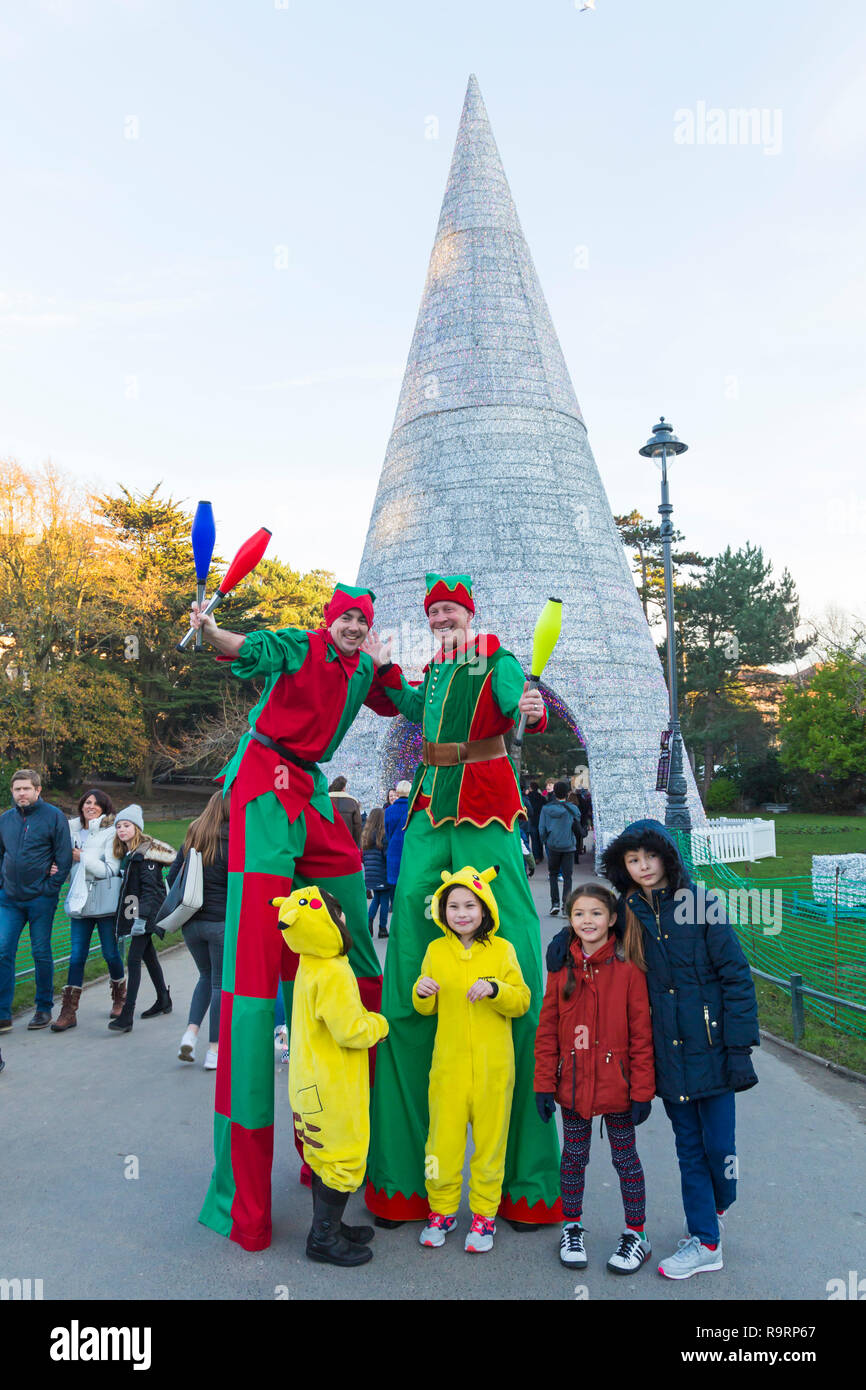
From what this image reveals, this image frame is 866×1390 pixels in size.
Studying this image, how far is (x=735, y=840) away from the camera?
15.1 m

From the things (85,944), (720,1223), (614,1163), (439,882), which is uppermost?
(439,882)

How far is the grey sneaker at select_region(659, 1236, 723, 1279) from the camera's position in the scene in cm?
270

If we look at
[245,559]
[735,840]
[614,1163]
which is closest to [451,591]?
[245,559]

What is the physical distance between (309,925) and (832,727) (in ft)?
101

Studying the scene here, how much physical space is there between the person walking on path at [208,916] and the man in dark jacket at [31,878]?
1.07m

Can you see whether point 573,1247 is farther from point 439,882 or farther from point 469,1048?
point 439,882

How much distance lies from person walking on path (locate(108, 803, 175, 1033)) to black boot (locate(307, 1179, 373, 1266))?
3.18 m

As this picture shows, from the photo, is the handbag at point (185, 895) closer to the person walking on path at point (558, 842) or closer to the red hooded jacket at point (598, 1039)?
the red hooded jacket at point (598, 1039)

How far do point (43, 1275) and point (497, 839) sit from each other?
6.53 feet

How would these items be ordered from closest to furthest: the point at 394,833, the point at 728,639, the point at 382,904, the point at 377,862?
1. the point at 394,833
2. the point at 377,862
3. the point at 382,904
4. the point at 728,639

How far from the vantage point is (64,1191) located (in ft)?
10.9

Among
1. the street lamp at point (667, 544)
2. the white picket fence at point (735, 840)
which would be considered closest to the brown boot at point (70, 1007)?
the street lamp at point (667, 544)
